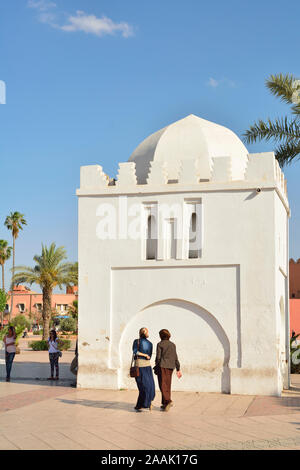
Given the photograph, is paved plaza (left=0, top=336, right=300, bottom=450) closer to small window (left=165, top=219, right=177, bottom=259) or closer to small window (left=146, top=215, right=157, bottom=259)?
small window (left=165, top=219, right=177, bottom=259)

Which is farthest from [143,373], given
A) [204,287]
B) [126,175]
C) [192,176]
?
[126,175]

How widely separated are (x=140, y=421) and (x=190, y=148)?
754cm

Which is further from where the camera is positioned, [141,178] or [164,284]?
[141,178]

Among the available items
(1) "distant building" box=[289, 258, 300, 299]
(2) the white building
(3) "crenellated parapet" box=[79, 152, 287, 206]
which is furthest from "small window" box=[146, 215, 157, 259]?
(1) "distant building" box=[289, 258, 300, 299]

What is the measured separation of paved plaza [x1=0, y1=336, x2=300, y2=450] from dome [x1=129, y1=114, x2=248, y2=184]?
5.50 metres

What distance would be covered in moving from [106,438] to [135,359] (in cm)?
283

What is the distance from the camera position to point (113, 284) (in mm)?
14500

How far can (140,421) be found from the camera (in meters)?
9.84

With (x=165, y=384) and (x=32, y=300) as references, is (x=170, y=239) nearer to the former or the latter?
(x=165, y=384)

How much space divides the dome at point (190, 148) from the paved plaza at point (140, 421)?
5500mm

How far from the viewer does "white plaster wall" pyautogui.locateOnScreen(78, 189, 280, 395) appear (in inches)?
527

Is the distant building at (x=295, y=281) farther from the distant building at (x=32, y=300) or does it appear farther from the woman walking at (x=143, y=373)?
the distant building at (x=32, y=300)

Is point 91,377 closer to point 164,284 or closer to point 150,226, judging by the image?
point 164,284
